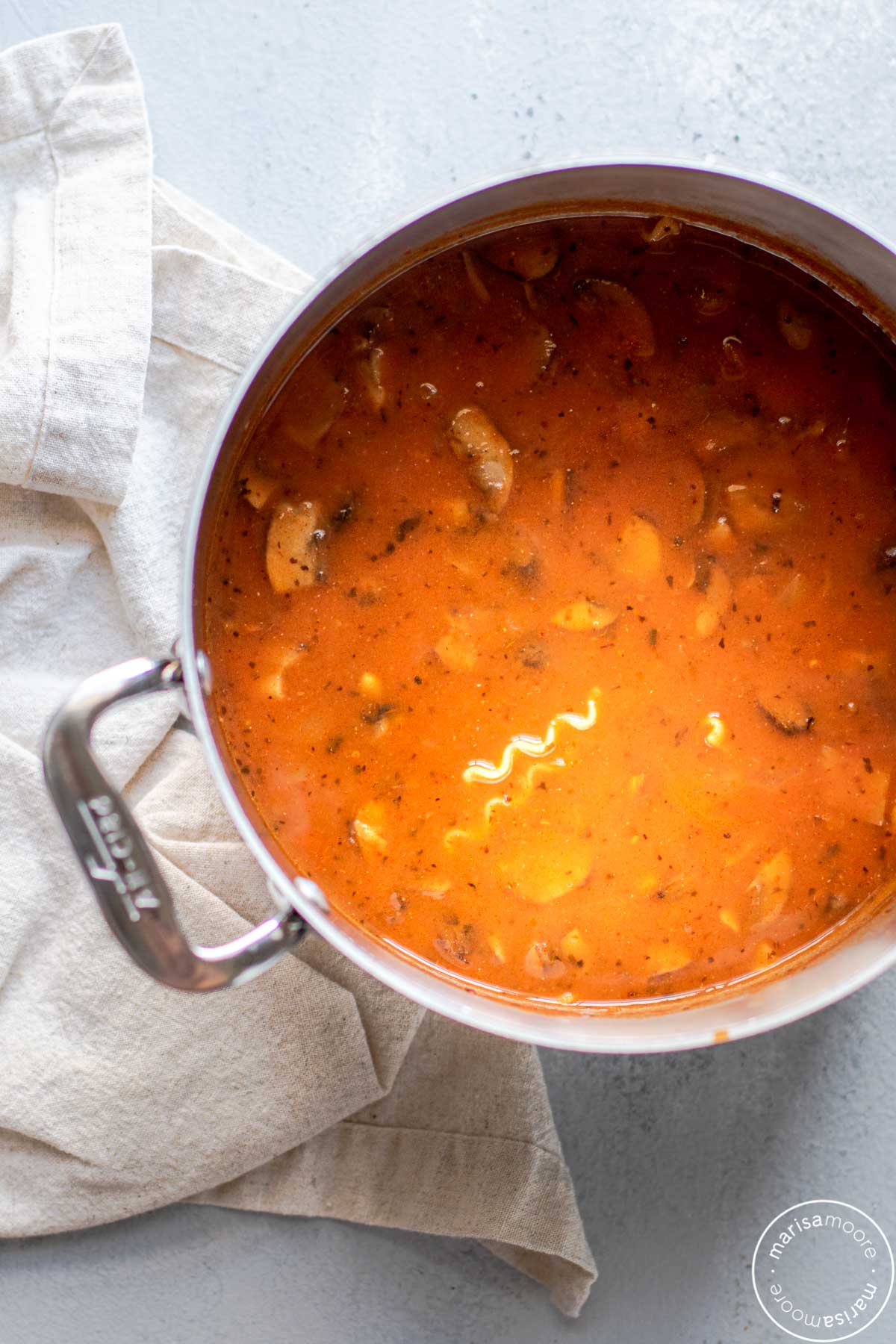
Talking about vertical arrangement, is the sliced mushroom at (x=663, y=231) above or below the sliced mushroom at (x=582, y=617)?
above

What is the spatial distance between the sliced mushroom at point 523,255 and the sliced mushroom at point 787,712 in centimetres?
51

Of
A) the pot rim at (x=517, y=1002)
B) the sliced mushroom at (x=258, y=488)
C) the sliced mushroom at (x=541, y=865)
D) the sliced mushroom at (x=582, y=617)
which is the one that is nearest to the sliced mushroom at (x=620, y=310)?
the pot rim at (x=517, y=1002)

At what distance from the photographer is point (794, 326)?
1.31 m

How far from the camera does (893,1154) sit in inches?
60.3

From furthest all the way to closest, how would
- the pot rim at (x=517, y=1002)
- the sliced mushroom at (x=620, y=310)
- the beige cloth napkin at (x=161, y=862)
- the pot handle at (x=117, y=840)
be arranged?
the beige cloth napkin at (x=161, y=862)
the sliced mushroom at (x=620, y=310)
the pot rim at (x=517, y=1002)
the pot handle at (x=117, y=840)

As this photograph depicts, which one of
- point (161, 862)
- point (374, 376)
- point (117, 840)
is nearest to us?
point (117, 840)

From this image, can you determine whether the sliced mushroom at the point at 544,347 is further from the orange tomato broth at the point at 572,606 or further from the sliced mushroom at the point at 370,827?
the sliced mushroom at the point at 370,827

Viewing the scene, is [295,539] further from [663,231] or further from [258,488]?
[663,231]

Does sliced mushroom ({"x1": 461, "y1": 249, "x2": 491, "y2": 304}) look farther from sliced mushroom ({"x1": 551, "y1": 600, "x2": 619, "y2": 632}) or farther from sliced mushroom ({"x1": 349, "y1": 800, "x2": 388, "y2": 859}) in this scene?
sliced mushroom ({"x1": 349, "y1": 800, "x2": 388, "y2": 859})

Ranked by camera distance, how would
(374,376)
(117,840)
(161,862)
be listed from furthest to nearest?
(161,862) → (374,376) → (117,840)

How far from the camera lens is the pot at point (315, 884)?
1.09 metres

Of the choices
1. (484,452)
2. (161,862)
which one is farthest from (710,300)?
(161,862)

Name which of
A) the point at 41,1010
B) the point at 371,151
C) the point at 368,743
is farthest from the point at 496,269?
the point at 41,1010

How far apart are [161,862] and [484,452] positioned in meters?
0.61
